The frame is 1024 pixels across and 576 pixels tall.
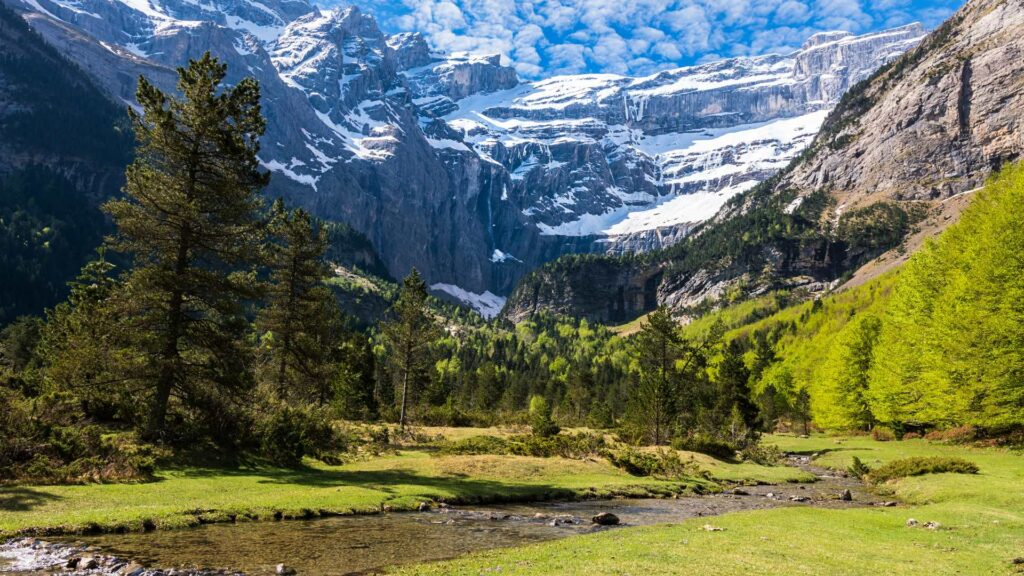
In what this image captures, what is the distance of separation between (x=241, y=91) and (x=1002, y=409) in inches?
1900

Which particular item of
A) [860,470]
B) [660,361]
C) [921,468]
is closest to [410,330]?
[660,361]

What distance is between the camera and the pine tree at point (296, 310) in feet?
137

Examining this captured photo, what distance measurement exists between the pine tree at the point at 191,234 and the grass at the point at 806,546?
746 inches

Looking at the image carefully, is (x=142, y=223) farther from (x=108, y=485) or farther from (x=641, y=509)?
(x=641, y=509)

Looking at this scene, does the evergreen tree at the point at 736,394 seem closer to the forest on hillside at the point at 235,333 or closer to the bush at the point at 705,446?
the forest on hillside at the point at 235,333

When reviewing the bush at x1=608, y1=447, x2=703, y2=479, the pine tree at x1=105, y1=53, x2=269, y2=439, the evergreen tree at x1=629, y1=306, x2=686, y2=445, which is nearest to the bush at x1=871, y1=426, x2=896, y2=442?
the evergreen tree at x1=629, y1=306, x2=686, y2=445

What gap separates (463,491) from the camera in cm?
2716

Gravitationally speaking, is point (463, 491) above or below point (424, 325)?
below

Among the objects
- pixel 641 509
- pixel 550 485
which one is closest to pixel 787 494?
pixel 641 509

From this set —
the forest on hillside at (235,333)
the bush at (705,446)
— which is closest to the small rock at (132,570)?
the forest on hillside at (235,333)

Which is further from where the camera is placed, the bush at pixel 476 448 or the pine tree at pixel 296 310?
the pine tree at pixel 296 310

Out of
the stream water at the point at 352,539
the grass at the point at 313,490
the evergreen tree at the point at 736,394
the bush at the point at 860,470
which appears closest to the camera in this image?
the stream water at the point at 352,539

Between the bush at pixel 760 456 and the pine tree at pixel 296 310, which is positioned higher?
the pine tree at pixel 296 310

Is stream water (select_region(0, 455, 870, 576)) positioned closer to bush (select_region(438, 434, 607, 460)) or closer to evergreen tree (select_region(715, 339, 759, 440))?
bush (select_region(438, 434, 607, 460))
